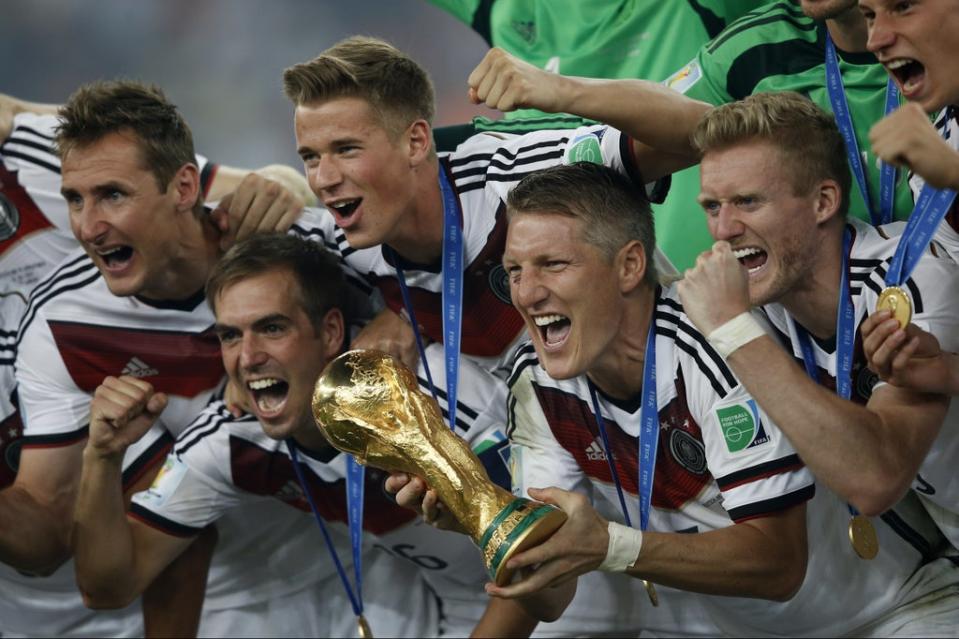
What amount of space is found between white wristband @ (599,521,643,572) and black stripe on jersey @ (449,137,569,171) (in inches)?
38.3

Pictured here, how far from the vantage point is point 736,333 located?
2.19 meters

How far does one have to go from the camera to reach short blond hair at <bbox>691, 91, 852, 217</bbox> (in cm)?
244

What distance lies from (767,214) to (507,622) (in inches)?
45.3

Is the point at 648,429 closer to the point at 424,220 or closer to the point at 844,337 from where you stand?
the point at 844,337

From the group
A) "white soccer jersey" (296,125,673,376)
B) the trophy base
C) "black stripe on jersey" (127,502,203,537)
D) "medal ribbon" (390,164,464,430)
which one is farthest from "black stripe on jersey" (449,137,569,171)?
"black stripe on jersey" (127,502,203,537)

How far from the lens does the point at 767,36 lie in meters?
2.89

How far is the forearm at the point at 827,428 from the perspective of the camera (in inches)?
84.7

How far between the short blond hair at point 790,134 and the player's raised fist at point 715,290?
30cm

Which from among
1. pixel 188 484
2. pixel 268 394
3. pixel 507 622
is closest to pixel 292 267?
pixel 268 394

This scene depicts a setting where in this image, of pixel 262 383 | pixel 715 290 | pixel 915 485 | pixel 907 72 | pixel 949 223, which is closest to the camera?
pixel 715 290

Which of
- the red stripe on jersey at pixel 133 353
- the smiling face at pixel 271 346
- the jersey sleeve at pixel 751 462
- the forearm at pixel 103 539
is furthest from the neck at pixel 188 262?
the jersey sleeve at pixel 751 462

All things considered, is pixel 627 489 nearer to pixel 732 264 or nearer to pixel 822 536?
pixel 822 536

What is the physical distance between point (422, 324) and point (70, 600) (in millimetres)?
1544

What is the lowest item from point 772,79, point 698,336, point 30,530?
point 30,530
